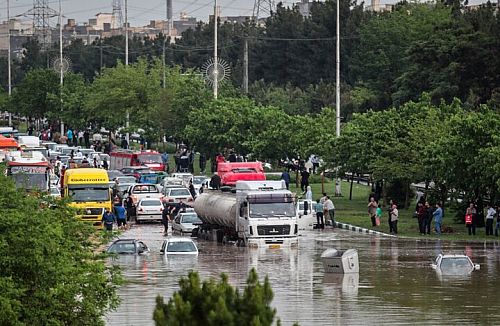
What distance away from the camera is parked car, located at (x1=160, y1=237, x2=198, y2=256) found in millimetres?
49844

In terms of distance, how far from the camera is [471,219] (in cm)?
5547

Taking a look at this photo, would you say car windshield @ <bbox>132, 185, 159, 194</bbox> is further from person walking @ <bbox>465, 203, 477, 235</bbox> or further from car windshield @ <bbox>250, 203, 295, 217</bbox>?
person walking @ <bbox>465, 203, 477, 235</bbox>

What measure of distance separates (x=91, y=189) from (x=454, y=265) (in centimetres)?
2250

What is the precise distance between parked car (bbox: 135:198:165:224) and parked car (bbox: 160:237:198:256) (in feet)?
54.7

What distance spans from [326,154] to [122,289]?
116ft

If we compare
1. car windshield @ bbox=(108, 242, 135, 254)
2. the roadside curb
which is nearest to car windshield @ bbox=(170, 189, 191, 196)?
the roadside curb

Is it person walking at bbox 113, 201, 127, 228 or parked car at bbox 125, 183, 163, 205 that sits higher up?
parked car at bbox 125, 183, 163, 205

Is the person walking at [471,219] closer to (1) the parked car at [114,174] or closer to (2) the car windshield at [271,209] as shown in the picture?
(2) the car windshield at [271,209]

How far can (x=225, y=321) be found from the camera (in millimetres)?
13148

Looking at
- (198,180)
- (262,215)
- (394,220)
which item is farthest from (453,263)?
(198,180)

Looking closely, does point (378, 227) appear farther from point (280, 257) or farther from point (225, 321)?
point (225, 321)

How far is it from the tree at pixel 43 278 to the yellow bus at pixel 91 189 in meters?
35.5

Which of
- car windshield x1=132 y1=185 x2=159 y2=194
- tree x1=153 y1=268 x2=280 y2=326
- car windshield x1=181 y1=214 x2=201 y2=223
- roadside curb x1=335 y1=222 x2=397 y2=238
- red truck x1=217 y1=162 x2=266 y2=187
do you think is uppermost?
tree x1=153 y1=268 x2=280 y2=326

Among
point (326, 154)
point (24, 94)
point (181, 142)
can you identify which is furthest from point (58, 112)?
point (326, 154)
